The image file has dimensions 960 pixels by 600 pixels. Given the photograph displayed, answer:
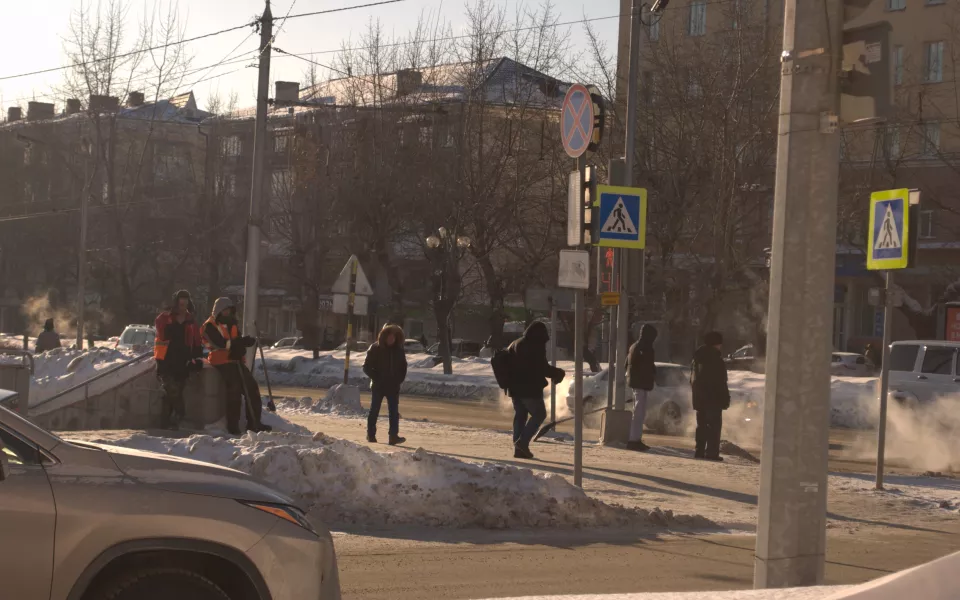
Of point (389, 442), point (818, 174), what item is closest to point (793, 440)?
point (818, 174)

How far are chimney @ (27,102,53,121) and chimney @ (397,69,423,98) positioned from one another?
4403 centimetres

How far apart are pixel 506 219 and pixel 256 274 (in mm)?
20643

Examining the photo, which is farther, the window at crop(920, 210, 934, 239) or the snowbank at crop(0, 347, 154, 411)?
the window at crop(920, 210, 934, 239)

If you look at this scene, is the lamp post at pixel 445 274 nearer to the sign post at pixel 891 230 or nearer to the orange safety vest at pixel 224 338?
the orange safety vest at pixel 224 338

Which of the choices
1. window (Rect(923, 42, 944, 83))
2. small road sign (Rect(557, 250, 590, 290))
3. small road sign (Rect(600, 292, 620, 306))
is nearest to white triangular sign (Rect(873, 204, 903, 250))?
small road sign (Rect(557, 250, 590, 290))

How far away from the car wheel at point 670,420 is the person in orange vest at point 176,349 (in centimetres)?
990

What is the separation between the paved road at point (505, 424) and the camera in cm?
1922

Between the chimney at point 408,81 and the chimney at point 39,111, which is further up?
the chimney at point 39,111

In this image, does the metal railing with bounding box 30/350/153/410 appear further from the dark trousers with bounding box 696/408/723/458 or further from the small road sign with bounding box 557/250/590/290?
the small road sign with bounding box 557/250/590/290

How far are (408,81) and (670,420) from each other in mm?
25768

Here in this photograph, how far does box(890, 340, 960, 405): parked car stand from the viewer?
2217 cm

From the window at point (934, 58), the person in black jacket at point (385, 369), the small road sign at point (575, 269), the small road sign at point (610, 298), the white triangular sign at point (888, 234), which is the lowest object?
the person in black jacket at point (385, 369)

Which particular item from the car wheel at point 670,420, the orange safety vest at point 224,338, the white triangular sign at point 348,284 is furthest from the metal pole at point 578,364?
the white triangular sign at point 348,284

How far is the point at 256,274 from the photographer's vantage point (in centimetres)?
2302
